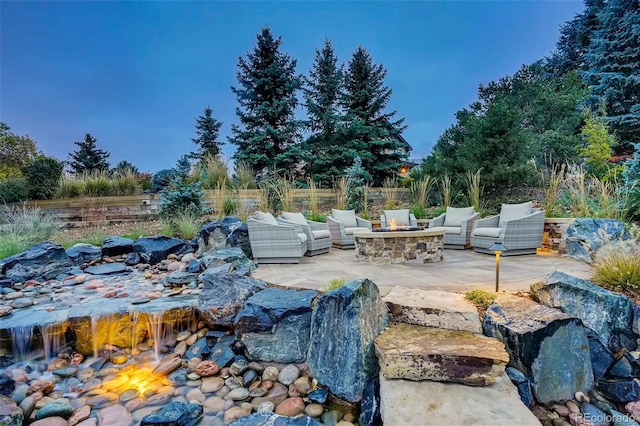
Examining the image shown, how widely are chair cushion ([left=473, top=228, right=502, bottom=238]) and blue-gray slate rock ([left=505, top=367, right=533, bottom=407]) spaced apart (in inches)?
122

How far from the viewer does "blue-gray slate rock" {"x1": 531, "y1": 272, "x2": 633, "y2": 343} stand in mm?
2082

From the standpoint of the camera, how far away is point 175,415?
5.68ft

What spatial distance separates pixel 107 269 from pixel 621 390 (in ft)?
17.6

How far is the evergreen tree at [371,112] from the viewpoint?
1013cm

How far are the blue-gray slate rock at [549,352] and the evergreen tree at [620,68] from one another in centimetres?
1109

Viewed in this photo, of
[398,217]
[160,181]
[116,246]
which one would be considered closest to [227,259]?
[116,246]

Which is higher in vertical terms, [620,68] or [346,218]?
[620,68]

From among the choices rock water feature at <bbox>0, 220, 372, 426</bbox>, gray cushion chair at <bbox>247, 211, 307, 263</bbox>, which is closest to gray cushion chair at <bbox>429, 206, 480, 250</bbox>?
gray cushion chair at <bbox>247, 211, 307, 263</bbox>

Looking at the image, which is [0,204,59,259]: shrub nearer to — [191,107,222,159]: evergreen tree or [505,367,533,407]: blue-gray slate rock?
[505,367,533,407]: blue-gray slate rock

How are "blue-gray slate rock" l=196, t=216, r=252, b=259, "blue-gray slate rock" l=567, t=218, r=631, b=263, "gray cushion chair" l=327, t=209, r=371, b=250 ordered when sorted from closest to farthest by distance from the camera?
"blue-gray slate rock" l=567, t=218, r=631, b=263 < "blue-gray slate rock" l=196, t=216, r=252, b=259 < "gray cushion chair" l=327, t=209, r=371, b=250

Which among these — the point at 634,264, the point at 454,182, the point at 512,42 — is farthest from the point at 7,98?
the point at 512,42

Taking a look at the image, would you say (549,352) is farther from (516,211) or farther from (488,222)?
(516,211)

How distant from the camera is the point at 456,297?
237 centimetres

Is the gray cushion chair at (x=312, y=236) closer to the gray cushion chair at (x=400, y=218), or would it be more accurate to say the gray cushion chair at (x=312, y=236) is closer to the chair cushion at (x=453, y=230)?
the gray cushion chair at (x=400, y=218)
